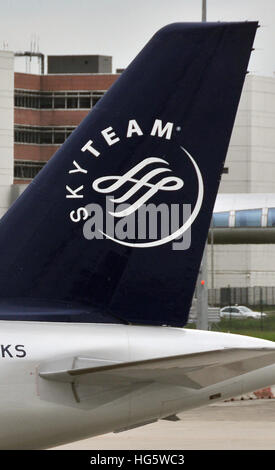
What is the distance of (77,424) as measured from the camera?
36.8 ft

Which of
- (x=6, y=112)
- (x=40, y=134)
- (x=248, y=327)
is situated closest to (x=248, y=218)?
(x=248, y=327)

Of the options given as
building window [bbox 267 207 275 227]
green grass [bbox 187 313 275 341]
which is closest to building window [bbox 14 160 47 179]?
building window [bbox 267 207 275 227]

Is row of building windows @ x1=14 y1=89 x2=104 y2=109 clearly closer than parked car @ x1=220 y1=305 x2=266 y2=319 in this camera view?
No

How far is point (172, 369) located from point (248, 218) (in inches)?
2641

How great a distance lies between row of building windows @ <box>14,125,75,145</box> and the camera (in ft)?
406

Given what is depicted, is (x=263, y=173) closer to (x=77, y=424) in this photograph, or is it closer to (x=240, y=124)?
(x=240, y=124)

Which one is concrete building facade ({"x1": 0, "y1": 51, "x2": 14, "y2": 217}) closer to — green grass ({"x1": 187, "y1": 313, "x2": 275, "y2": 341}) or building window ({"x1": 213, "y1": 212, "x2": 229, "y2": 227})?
building window ({"x1": 213, "y1": 212, "x2": 229, "y2": 227})

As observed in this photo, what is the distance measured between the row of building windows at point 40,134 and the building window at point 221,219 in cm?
4810

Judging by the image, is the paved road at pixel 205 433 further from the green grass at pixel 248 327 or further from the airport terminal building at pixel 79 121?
the airport terminal building at pixel 79 121

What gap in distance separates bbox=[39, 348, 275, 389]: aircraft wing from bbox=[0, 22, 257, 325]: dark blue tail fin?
34.4 inches

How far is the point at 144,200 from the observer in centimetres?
1209

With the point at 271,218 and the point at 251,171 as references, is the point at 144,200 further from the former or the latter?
the point at 251,171

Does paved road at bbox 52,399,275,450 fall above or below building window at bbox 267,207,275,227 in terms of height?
above

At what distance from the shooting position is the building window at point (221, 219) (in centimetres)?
7762
